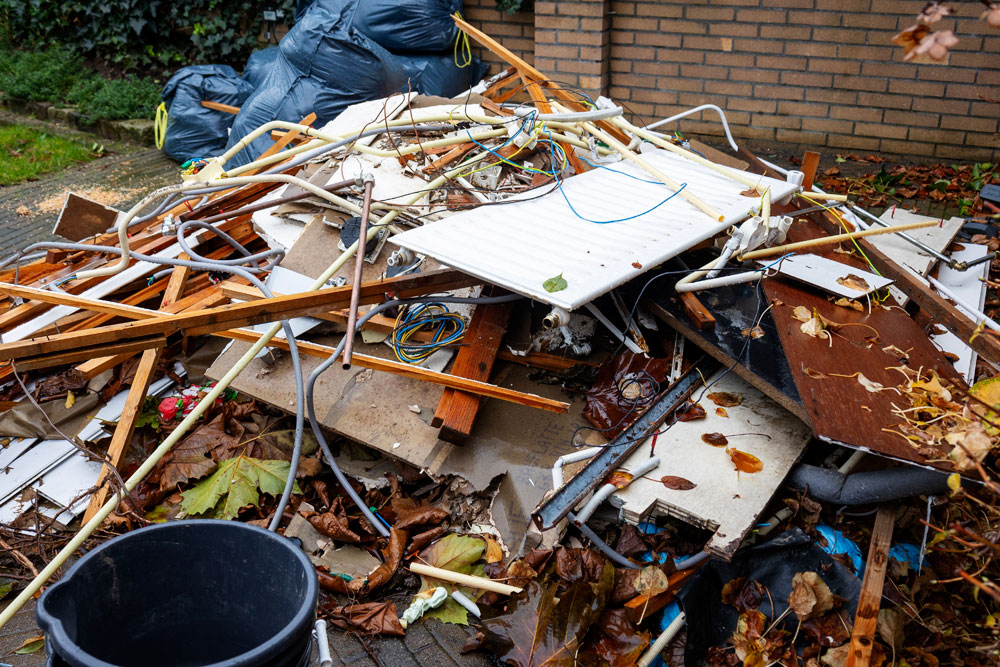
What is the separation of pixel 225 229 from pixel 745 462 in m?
3.07

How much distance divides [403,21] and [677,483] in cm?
470

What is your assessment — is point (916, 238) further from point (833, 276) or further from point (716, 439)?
point (716, 439)

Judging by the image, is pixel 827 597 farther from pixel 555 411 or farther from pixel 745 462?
pixel 555 411

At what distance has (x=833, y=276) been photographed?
133 inches

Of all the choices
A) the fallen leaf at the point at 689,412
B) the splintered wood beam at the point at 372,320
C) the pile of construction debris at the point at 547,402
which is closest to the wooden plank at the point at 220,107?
the pile of construction debris at the point at 547,402

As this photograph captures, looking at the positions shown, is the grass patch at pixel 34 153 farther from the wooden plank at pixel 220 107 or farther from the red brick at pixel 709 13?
the red brick at pixel 709 13

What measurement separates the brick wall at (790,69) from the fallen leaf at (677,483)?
4.13 meters

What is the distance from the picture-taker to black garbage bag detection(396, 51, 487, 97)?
19.7ft

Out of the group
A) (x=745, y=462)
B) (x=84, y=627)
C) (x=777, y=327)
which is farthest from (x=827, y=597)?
(x=84, y=627)

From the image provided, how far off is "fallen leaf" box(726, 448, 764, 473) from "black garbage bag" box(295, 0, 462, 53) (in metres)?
4.62

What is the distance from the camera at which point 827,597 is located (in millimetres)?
2457

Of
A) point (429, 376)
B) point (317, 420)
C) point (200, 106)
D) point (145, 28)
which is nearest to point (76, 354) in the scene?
point (317, 420)

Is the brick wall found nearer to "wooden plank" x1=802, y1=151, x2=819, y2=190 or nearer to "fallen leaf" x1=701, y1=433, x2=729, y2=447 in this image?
"wooden plank" x1=802, y1=151, x2=819, y2=190

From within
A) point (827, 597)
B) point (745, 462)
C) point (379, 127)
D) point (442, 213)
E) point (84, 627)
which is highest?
point (379, 127)
